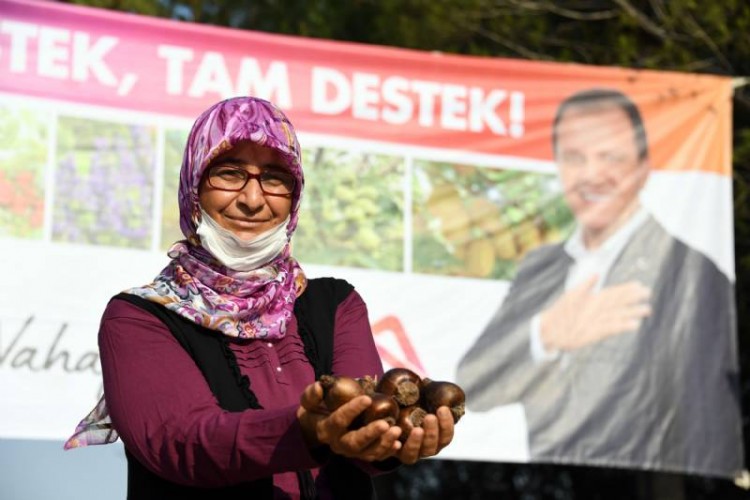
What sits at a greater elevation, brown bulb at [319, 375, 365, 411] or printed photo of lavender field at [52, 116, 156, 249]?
printed photo of lavender field at [52, 116, 156, 249]

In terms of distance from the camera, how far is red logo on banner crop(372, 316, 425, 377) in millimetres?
4668

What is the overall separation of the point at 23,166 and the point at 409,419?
3193 millimetres

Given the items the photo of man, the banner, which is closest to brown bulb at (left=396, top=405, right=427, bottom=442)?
the banner

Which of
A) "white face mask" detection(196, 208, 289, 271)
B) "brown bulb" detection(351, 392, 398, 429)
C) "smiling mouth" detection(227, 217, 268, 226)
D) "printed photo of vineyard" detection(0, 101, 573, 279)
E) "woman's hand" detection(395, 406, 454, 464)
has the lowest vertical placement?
"woman's hand" detection(395, 406, 454, 464)

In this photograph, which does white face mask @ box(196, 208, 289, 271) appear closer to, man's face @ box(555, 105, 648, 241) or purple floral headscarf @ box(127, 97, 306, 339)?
purple floral headscarf @ box(127, 97, 306, 339)

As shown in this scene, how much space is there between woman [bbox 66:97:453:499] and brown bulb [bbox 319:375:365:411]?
0.13 feet

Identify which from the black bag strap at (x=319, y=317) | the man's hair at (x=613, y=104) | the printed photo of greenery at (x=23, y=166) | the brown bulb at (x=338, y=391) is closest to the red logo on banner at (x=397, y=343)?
the man's hair at (x=613, y=104)

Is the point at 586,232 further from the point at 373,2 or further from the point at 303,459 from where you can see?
the point at 303,459

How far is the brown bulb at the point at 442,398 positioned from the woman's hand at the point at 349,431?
0.08m

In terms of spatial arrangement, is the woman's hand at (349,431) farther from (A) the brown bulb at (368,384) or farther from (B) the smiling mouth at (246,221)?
(B) the smiling mouth at (246,221)

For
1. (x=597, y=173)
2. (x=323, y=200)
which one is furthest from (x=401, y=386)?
(x=597, y=173)

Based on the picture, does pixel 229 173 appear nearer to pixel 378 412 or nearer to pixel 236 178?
pixel 236 178

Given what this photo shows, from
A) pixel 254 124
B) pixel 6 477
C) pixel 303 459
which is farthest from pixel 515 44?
pixel 303 459

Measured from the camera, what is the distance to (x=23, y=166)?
14.6 feet
